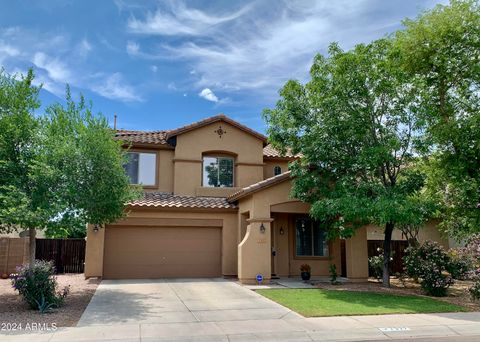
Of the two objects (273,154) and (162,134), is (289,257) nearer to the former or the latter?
(273,154)

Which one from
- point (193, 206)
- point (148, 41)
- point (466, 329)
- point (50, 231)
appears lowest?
point (466, 329)

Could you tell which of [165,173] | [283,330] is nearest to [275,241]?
[165,173]

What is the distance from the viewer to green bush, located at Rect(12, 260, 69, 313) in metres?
11.2

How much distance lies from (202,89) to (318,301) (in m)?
12.2

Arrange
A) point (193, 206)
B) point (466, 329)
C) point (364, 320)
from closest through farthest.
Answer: point (466, 329), point (364, 320), point (193, 206)

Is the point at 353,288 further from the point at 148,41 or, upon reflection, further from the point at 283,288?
the point at 148,41

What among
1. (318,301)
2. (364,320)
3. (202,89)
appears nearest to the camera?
(364,320)

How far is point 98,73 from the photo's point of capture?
15.8 metres

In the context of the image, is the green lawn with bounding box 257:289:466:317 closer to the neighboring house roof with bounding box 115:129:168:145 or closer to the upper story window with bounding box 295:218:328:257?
the upper story window with bounding box 295:218:328:257

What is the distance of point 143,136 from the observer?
2159 cm

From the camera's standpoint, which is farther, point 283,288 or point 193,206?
point 193,206

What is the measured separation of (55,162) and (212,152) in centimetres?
1015

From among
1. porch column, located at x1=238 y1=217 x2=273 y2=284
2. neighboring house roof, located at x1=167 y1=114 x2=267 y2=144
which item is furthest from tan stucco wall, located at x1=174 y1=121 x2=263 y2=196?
porch column, located at x1=238 y1=217 x2=273 y2=284

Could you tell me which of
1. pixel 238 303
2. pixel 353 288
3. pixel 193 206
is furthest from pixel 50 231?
pixel 353 288
